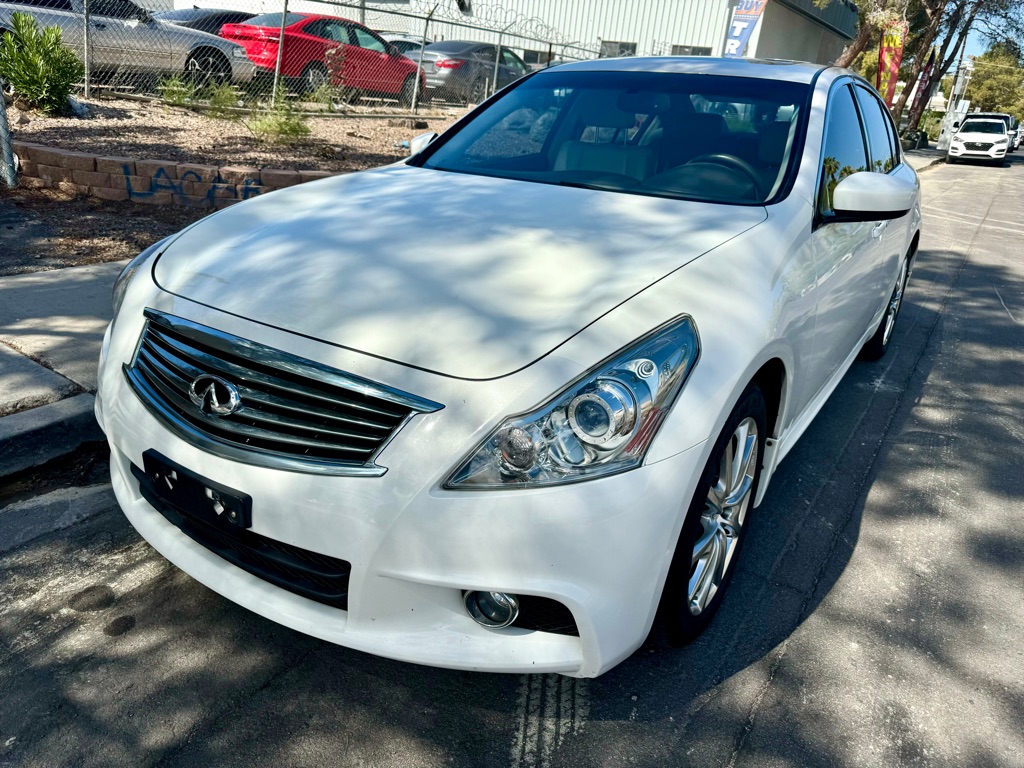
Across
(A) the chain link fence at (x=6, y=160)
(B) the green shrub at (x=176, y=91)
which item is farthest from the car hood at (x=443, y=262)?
(B) the green shrub at (x=176, y=91)

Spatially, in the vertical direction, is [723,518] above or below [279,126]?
below

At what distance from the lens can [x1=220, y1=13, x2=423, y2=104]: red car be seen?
40.2ft

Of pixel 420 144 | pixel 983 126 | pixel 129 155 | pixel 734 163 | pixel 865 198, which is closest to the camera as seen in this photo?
pixel 865 198

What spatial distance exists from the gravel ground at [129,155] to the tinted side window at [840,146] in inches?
103

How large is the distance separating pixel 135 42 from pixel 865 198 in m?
10.5

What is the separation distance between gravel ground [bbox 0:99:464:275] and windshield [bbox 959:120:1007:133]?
92.0ft

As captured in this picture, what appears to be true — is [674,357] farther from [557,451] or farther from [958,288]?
[958,288]

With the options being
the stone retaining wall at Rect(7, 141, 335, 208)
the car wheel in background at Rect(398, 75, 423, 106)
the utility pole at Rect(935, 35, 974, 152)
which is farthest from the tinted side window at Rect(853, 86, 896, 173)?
the utility pole at Rect(935, 35, 974, 152)

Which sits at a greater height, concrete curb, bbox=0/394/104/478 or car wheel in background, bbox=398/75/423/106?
car wheel in background, bbox=398/75/423/106

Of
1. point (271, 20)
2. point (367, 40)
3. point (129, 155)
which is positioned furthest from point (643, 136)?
point (367, 40)

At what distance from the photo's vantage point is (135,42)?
1059 cm

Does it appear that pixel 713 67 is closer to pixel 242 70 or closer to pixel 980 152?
pixel 242 70

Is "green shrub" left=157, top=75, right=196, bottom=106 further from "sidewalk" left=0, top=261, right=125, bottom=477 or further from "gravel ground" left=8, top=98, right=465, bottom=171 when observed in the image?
"sidewalk" left=0, top=261, right=125, bottom=477

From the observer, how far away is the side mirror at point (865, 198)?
2.97 m
